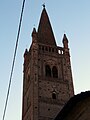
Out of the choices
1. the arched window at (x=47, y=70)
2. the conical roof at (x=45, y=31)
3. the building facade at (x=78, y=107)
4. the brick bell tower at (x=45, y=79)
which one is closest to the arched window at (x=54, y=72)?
the brick bell tower at (x=45, y=79)

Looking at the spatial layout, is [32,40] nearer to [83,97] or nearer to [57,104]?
[57,104]

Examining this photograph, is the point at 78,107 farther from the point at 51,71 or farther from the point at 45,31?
the point at 45,31

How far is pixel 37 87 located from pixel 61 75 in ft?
15.4

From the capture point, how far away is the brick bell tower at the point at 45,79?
111 ft

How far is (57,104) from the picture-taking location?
3456 cm

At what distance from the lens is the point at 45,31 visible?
→ 4700cm

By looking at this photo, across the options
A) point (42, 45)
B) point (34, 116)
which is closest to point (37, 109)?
point (34, 116)

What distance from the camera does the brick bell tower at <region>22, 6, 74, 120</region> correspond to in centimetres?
3378

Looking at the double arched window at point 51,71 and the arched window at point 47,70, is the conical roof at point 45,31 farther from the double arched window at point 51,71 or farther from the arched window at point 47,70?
the double arched window at point 51,71

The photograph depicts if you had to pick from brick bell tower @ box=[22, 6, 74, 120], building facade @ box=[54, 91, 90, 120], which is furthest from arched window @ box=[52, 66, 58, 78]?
building facade @ box=[54, 91, 90, 120]

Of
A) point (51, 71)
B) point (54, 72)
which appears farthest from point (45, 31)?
point (51, 71)

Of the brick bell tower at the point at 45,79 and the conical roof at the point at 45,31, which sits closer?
the brick bell tower at the point at 45,79

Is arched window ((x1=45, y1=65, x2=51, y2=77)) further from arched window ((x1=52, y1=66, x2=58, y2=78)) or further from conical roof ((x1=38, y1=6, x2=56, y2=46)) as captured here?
conical roof ((x1=38, y1=6, x2=56, y2=46))

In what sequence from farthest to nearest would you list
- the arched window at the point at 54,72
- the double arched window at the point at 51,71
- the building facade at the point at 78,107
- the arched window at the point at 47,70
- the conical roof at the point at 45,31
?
the conical roof at the point at 45,31 → the arched window at the point at 54,72 → the arched window at the point at 47,70 → the double arched window at the point at 51,71 → the building facade at the point at 78,107
